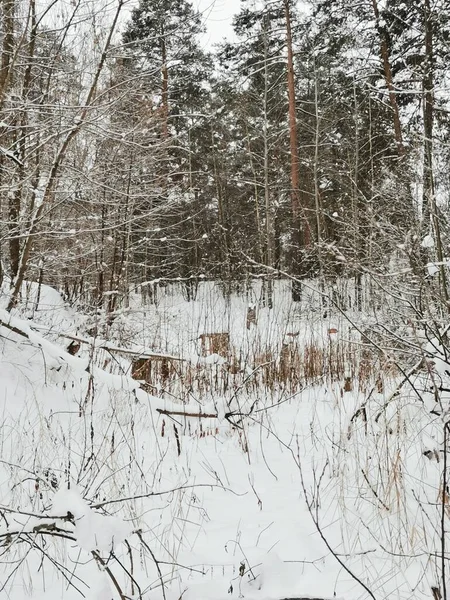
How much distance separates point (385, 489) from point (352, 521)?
0.21m

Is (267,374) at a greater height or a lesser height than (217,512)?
greater

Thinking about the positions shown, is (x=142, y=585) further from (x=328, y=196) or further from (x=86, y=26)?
(x=328, y=196)

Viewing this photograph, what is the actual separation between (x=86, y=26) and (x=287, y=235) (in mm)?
16703

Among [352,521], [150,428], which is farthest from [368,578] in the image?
[150,428]

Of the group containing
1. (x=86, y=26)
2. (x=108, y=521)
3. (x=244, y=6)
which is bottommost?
(x=108, y=521)

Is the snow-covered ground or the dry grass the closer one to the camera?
the snow-covered ground

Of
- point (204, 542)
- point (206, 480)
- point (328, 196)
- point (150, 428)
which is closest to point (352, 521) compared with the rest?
point (204, 542)

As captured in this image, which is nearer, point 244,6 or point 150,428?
point 150,428

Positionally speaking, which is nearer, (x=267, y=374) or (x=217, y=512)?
(x=217, y=512)

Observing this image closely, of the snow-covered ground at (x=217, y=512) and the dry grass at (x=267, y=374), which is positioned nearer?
the snow-covered ground at (x=217, y=512)

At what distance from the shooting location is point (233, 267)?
15.8 metres

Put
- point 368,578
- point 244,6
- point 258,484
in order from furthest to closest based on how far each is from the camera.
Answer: point 244,6
point 258,484
point 368,578

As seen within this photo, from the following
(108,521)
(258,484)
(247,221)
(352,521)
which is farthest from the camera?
(247,221)

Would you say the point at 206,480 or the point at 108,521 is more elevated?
the point at 108,521
